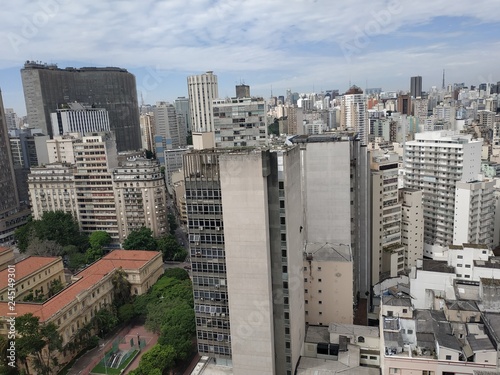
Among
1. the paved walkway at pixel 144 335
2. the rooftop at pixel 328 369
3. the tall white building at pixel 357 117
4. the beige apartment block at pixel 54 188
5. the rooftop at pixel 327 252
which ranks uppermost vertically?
the tall white building at pixel 357 117

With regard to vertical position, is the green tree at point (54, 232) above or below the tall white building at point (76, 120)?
below

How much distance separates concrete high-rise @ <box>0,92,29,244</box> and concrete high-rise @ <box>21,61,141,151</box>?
20.3m

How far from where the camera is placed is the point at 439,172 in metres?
33.4

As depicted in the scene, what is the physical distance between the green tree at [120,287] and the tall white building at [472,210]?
25.1m

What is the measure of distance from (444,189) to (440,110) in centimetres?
5930

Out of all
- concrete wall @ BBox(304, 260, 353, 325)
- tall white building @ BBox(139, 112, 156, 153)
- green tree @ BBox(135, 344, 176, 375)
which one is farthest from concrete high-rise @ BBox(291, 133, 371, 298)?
tall white building @ BBox(139, 112, 156, 153)

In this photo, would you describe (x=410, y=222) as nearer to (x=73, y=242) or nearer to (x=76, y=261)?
(x=76, y=261)

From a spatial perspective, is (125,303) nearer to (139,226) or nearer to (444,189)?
(139,226)

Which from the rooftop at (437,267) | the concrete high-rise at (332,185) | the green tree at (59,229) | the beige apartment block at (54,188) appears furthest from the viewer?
the beige apartment block at (54,188)

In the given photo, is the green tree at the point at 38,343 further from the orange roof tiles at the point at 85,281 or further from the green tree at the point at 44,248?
the green tree at the point at 44,248

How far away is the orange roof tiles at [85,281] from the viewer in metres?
20.8

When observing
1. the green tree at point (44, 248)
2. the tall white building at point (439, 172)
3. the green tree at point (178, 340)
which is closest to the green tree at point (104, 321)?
the green tree at point (178, 340)

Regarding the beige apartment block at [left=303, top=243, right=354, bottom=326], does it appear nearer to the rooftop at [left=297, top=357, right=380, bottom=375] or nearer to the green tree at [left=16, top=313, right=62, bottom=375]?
the rooftop at [left=297, top=357, right=380, bottom=375]

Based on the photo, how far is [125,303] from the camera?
26969 millimetres
